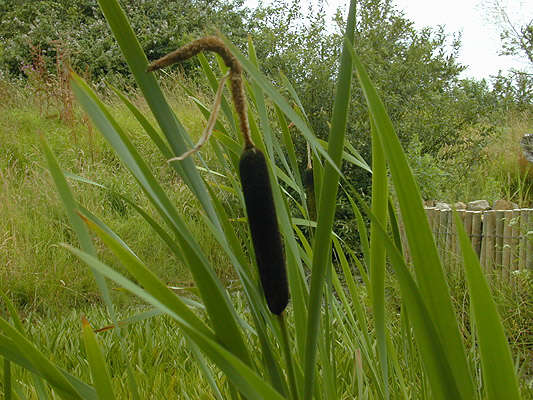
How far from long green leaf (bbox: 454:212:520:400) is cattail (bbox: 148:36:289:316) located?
0.13 metres

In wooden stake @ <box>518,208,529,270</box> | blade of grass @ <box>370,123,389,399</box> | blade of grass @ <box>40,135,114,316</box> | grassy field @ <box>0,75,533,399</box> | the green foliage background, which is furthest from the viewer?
the green foliage background

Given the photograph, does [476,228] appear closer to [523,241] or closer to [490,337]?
[523,241]

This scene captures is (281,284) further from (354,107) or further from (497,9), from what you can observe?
(497,9)

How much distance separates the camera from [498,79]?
10.1 metres

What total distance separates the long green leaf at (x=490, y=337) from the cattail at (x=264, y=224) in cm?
13

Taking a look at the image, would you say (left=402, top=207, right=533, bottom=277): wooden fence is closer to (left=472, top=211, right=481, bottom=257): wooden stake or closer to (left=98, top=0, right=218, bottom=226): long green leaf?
(left=472, top=211, right=481, bottom=257): wooden stake

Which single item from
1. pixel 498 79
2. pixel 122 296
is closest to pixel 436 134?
pixel 122 296

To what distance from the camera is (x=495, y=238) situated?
3395 mm

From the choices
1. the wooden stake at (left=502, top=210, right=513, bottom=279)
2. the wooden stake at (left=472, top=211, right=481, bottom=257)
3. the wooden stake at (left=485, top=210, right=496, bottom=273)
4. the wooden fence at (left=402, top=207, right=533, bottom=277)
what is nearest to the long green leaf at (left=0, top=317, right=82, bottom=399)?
the wooden fence at (left=402, top=207, right=533, bottom=277)

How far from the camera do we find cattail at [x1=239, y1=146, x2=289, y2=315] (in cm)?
36

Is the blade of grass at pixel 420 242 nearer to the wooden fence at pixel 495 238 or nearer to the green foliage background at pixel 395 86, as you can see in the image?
the wooden fence at pixel 495 238

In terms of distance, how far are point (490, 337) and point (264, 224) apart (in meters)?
0.18

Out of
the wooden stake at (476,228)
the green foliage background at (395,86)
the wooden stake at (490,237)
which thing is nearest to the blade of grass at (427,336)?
the wooden stake at (490,237)

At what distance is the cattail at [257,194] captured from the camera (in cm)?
34
